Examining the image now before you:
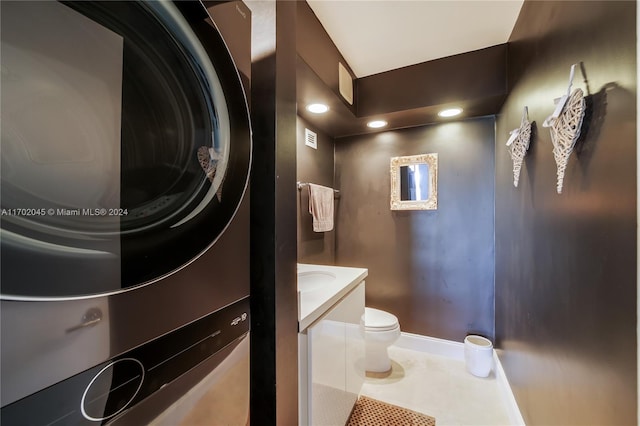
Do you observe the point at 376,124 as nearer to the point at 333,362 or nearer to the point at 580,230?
the point at 580,230

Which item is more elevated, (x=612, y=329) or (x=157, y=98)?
(x=157, y=98)

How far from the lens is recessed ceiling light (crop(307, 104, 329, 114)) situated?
6.36 ft

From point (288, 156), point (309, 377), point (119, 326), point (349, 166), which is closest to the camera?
point (119, 326)

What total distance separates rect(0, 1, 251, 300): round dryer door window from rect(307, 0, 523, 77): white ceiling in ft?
4.15

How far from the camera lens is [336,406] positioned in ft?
4.15

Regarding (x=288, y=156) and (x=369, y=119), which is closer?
(x=288, y=156)

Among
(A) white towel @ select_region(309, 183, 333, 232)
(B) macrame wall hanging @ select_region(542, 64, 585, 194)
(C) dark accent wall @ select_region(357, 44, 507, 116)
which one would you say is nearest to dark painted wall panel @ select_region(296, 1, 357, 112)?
(C) dark accent wall @ select_region(357, 44, 507, 116)

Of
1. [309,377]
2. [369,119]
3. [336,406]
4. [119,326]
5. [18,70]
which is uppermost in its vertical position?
[369,119]

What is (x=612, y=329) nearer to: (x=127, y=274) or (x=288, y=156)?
(x=288, y=156)

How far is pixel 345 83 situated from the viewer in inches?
78.0

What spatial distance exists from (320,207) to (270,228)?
1343 mm

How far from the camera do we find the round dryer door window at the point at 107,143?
32 centimetres

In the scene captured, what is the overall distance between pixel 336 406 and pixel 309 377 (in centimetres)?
41

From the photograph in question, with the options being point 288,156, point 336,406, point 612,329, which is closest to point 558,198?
point 612,329
